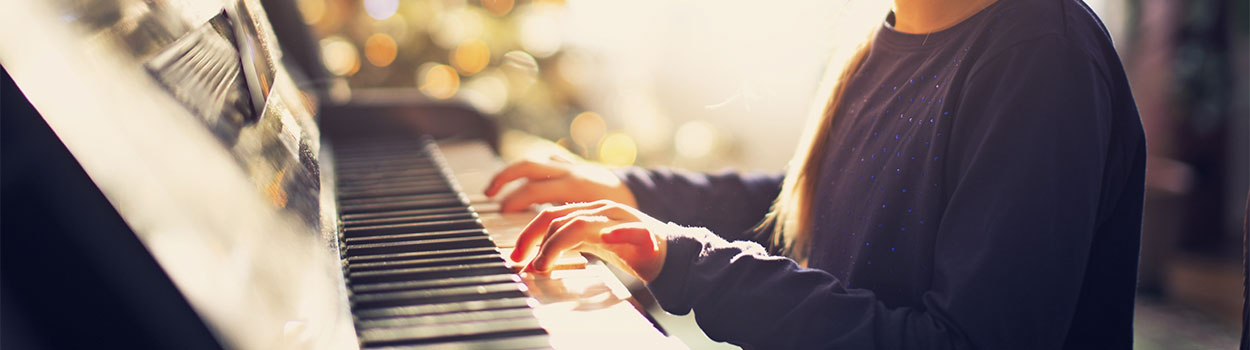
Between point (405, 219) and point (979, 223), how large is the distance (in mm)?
498

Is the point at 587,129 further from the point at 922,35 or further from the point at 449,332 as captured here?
the point at 449,332

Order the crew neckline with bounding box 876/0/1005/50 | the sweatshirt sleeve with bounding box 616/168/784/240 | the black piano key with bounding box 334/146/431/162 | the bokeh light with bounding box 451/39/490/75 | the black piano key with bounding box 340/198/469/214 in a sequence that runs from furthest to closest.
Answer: the bokeh light with bounding box 451/39/490/75 < the black piano key with bounding box 334/146/431/162 < the sweatshirt sleeve with bounding box 616/168/784/240 < the black piano key with bounding box 340/198/469/214 < the crew neckline with bounding box 876/0/1005/50

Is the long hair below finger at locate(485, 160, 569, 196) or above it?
below

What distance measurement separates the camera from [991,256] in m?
0.56

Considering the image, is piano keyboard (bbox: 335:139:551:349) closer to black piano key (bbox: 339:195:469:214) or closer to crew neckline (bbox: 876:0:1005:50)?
black piano key (bbox: 339:195:469:214)

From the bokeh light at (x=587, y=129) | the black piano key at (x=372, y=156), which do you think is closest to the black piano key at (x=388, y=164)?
the black piano key at (x=372, y=156)

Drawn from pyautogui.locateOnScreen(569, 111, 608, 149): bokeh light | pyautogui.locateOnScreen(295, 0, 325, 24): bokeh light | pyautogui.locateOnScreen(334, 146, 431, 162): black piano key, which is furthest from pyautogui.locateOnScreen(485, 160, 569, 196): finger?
pyautogui.locateOnScreen(569, 111, 608, 149): bokeh light

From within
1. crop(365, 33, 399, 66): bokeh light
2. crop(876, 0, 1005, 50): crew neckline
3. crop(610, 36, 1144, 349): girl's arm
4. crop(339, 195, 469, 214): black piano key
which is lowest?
crop(610, 36, 1144, 349): girl's arm

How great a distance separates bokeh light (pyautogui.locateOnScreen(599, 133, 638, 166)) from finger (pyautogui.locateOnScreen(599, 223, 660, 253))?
299 cm

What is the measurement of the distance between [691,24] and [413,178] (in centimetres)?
295

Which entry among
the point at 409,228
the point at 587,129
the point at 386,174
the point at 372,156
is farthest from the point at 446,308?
the point at 587,129

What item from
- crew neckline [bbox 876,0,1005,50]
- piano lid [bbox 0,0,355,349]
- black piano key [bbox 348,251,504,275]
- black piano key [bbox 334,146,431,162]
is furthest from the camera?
black piano key [bbox 334,146,431,162]

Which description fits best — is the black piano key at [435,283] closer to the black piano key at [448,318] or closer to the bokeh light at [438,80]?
the black piano key at [448,318]

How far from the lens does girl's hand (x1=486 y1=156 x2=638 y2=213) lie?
96cm
